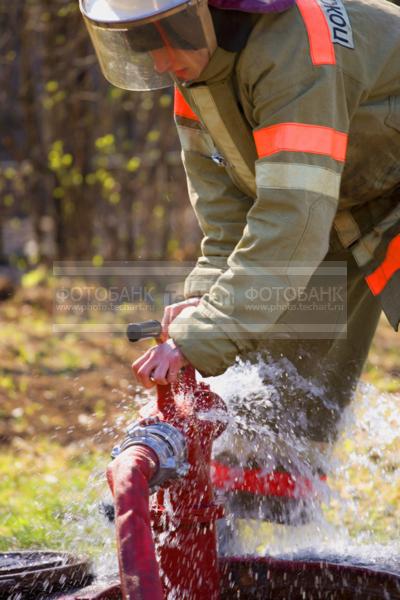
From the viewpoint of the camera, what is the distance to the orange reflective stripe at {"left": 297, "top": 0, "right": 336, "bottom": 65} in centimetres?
259

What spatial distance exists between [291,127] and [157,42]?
428mm

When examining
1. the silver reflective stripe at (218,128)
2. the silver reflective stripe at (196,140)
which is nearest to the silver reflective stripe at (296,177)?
the silver reflective stripe at (218,128)

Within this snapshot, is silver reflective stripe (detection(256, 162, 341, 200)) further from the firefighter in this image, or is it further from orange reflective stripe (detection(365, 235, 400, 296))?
orange reflective stripe (detection(365, 235, 400, 296))

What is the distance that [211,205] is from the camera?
3324mm

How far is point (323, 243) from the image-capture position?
264 cm

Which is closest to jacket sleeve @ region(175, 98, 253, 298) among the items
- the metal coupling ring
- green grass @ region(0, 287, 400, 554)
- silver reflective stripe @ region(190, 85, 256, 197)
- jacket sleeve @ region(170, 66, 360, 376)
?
silver reflective stripe @ region(190, 85, 256, 197)

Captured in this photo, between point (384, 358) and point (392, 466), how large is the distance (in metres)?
2.12

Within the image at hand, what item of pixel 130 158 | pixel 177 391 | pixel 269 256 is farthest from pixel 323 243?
pixel 130 158

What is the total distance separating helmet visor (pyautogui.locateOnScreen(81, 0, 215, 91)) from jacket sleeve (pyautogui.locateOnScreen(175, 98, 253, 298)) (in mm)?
377

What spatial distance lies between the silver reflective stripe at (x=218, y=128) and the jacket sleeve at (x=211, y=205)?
0.29m

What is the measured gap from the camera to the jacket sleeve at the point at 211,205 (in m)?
3.25

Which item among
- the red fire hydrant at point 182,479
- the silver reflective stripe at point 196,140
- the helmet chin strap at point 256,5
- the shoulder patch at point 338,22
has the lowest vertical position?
the red fire hydrant at point 182,479

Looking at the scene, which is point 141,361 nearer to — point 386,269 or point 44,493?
point 386,269

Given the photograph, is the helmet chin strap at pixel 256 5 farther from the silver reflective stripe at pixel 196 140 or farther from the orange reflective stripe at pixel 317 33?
the silver reflective stripe at pixel 196 140
